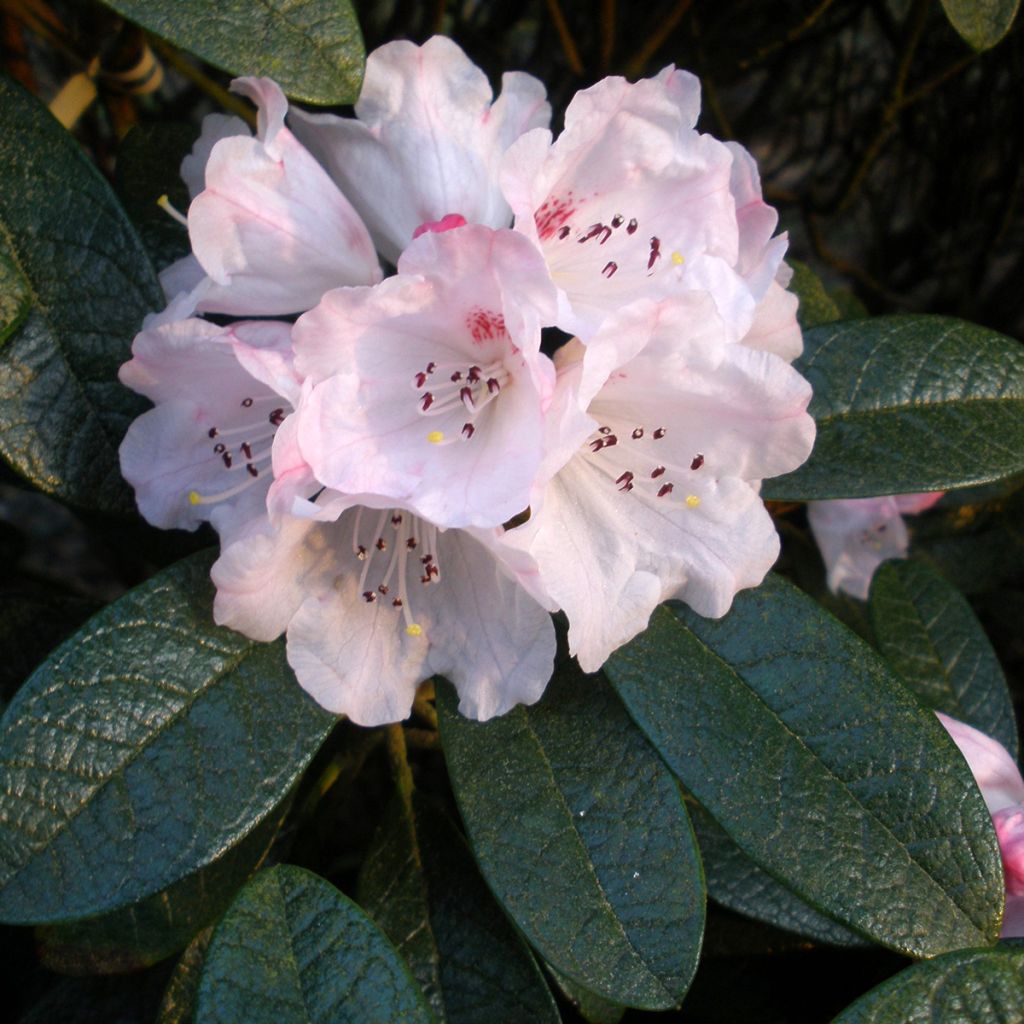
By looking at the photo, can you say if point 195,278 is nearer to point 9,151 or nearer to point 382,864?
point 9,151

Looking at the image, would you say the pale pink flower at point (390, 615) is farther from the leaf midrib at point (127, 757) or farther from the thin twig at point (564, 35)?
the thin twig at point (564, 35)

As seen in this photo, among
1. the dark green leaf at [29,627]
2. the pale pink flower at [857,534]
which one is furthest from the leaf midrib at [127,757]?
the pale pink flower at [857,534]

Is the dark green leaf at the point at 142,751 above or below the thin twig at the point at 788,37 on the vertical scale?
below

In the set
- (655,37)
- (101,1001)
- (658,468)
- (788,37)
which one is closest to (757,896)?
(658,468)

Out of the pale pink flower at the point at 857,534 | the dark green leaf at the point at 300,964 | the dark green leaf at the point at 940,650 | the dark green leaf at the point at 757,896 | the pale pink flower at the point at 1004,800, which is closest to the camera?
the dark green leaf at the point at 300,964

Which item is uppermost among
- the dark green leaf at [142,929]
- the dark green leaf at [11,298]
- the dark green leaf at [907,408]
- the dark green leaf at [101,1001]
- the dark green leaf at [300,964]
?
the dark green leaf at [11,298]

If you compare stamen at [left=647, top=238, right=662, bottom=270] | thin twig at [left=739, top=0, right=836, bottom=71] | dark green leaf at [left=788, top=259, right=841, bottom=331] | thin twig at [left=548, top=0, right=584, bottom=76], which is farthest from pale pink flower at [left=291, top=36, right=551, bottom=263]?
thin twig at [left=739, top=0, right=836, bottom=71]

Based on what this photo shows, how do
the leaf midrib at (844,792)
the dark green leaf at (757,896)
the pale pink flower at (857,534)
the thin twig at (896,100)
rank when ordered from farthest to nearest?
the thin twig at (896,100)
the pale pink flower at (857,534)
the dark green leaf at (757,896)
the leaf midrib at (844,792)

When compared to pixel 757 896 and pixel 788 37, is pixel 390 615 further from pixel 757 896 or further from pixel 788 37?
pixel 788 37
